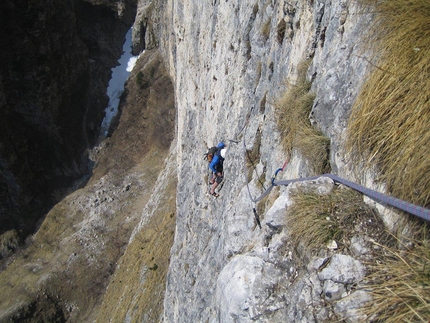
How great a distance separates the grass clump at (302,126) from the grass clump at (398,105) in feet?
2.74

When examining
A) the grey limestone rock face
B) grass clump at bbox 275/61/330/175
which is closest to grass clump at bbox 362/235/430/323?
the grey limestone rock face

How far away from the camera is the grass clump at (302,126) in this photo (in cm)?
550

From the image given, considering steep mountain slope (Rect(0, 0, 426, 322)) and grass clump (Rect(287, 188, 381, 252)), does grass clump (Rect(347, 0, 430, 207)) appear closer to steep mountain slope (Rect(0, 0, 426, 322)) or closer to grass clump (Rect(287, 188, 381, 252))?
steep mountain slope (Rect(0, 0, 426, 322))

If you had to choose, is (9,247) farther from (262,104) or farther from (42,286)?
(262,104)

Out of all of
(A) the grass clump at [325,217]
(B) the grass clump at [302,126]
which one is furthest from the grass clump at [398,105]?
(B) the grass clump at [302,126]

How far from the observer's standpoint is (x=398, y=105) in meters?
4.16

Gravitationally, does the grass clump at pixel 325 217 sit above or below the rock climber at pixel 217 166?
above

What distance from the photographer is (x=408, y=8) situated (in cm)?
440

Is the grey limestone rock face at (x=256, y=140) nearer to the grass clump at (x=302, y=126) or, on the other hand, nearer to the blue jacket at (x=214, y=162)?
the grass clump at (x=302, y=126)

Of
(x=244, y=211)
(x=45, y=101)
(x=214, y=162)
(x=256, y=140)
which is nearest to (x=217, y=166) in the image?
(x=214, y=162)

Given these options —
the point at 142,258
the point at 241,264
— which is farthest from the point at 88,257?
the point at 241,264

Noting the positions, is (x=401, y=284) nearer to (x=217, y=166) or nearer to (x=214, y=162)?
(x=214, y=162)

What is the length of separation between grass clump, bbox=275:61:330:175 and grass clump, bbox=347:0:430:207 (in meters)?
0.84

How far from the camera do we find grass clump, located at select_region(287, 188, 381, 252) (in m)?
4.23
